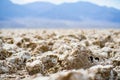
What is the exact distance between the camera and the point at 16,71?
4.36m

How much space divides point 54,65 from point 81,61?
387mm

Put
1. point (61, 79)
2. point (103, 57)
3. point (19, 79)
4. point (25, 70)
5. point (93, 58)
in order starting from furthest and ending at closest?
point (103, 57) < point (93, 58) < point (25, 70) < point (19, 79) < point (61, 79)

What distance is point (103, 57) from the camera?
17.2ft

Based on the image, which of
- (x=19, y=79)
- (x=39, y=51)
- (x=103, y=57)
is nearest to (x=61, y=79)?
(x=19, y=79)

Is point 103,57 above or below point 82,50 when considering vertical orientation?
below

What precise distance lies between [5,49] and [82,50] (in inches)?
63.2

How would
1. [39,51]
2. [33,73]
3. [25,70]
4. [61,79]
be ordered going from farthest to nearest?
[39,51], [25,70], [33,73], [61,79]

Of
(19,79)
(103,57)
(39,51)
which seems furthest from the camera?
(39,51)

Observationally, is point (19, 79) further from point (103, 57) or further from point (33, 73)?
point (103, 57)

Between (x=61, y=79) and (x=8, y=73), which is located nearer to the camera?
(x=61, y=79)

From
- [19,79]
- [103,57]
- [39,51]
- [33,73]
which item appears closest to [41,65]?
[33,73]

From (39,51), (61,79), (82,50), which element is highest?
(61,79)

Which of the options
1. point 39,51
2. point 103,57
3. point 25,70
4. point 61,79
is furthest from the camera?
point 39,51

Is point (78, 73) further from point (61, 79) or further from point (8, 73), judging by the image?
point (8, 73)
